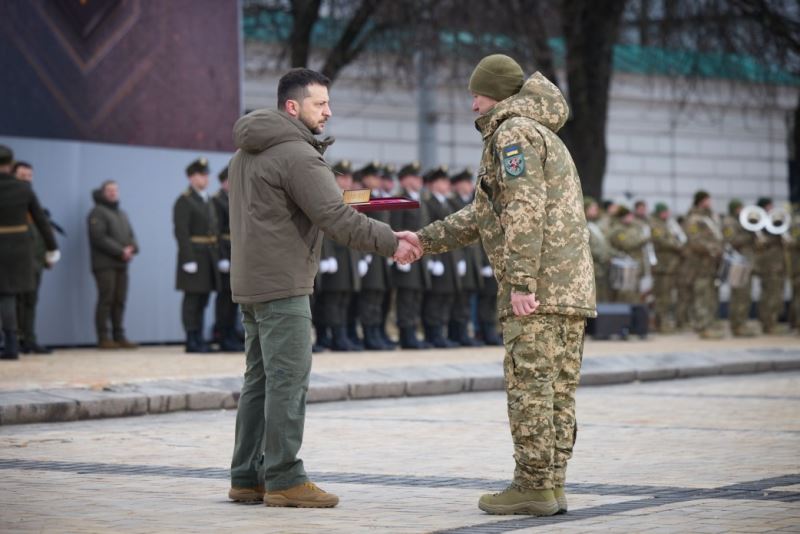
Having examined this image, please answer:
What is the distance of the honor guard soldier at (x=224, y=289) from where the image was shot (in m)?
18.5

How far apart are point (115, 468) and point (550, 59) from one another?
17247 mm

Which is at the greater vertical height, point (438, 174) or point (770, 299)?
point (438, 174)

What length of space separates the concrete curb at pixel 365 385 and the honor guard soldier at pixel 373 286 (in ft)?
10.8

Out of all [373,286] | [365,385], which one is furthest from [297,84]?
[373,286]

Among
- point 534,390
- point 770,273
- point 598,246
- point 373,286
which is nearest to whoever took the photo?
point 534,390

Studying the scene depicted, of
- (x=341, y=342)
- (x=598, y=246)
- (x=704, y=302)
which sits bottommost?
(x=341, y=342)

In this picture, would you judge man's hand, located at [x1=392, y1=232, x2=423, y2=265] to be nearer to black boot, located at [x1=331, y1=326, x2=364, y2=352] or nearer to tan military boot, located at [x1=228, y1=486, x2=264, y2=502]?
tan military boot, located at [x1=228, y1=486, x2=264, y2=502]

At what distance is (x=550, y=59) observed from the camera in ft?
82.7

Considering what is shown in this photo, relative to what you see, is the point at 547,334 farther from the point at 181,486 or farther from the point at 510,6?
the point at 510,6

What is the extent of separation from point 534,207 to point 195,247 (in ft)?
38.6

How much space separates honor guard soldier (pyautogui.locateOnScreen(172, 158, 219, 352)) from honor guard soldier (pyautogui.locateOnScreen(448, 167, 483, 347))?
3.43 meters

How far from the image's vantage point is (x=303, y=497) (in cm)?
746

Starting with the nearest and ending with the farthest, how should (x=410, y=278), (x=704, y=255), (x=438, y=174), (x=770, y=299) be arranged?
(x=410, y=278) < (x=438, y=174) < (x=704, y=255) < (x=770, y=299)

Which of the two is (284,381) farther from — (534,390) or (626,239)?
(626,239)
